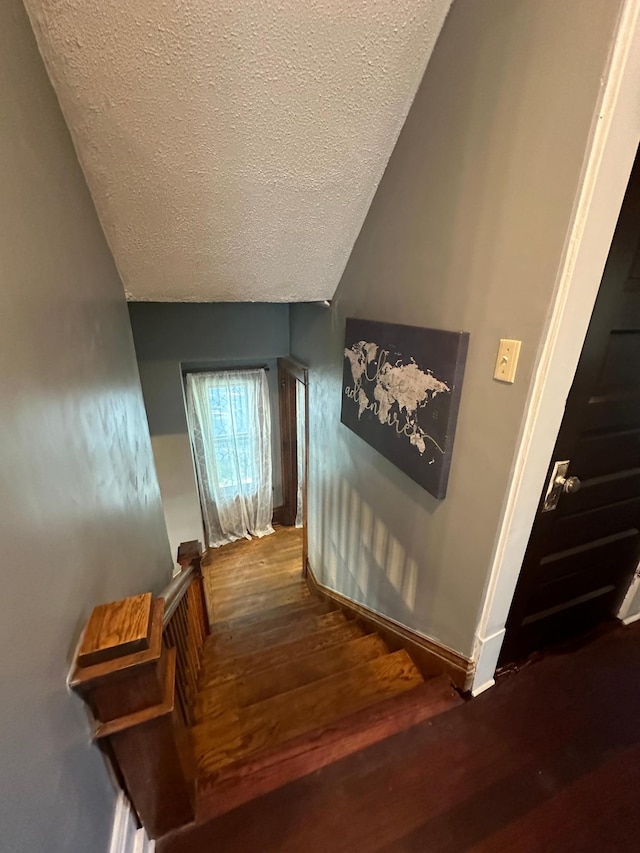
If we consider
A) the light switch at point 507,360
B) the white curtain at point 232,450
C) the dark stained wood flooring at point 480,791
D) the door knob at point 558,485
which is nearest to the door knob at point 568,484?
the door knob at point 558,485

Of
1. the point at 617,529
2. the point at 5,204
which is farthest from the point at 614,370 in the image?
the point at 5,204

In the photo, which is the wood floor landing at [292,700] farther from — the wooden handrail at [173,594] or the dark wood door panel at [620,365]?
the dark wood door panel at [620,365]

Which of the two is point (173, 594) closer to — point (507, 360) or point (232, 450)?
point (507, 360)

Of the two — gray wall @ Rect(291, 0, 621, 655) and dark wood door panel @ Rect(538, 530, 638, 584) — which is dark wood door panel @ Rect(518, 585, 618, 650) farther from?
gray wall @ Rect(291, 0, 621, 655)

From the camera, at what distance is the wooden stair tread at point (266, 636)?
213cm

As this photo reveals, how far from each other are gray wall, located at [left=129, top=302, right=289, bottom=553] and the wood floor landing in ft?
4.12

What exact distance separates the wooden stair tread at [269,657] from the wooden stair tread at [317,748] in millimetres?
602

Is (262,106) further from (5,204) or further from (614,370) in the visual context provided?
(614,370)

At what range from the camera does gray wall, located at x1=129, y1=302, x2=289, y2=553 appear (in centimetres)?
273

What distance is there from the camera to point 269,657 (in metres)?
1.93

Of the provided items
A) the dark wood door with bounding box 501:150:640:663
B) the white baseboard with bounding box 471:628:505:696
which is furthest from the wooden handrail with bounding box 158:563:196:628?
the dark wood door with bounding box 501:150:640:663

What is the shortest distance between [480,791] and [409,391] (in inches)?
52.1

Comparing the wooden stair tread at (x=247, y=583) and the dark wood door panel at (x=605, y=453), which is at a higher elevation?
the dark wood door panel at (x=605, y=453)

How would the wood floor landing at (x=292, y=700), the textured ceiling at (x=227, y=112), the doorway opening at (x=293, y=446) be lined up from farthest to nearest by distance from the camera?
the doorway opening at (x=293, y=446) < the wood floor landing at (x=292, y=700) < the textured ceiling at (x=227, y=112)
